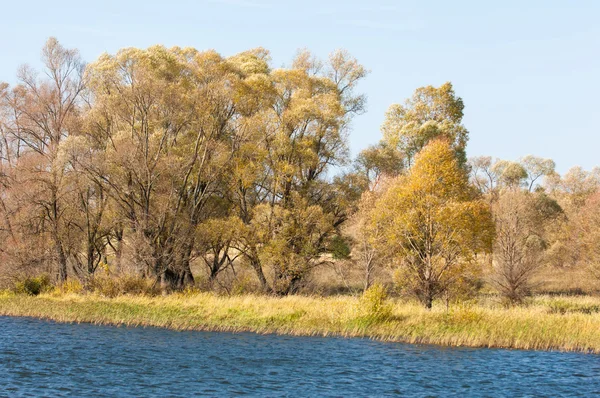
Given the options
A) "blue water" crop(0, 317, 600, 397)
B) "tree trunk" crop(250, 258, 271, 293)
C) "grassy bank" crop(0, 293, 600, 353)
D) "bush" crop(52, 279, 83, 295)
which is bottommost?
"blue water" crop(0, 317, 600, 397)

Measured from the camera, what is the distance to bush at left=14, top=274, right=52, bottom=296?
46.4 m

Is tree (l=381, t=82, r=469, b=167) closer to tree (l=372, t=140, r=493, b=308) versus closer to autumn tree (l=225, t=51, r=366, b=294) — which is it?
autumn tree (l=225, t=51, r=366, b=294)

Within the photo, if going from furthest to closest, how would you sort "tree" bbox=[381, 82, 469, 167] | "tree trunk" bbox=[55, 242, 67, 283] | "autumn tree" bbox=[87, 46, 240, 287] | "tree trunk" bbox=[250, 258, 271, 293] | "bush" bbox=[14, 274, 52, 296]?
"tree" bbox=[381, 82, 469, 167], "tree trunk" bbox=[250, 258, 271, 293], "tree trunk" bbox=[55, 242, 67, 283], "autumn tree" bbox=[87, 46, 240, 287], "bush" bbox=[14, 274, 52, 296]

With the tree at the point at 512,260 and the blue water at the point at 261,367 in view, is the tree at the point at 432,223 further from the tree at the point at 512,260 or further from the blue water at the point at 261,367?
the blue water at the point at 261,367

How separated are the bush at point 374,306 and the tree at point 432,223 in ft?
19.9

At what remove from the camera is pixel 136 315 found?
37938 millimetres

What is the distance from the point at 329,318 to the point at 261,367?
10.6 metres

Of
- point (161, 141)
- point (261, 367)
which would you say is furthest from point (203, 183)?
point (261, 367)

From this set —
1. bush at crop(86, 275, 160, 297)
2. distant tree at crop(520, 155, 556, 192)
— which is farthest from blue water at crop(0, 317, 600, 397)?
distant tree at crop(520, 155, 556, 192)

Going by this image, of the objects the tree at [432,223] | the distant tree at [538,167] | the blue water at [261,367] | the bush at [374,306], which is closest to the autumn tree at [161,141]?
the blue water at [261,367]

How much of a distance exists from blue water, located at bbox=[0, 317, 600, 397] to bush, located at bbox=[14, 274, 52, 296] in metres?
12.6

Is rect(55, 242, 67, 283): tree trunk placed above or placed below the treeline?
below

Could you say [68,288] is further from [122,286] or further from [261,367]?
[261,367]

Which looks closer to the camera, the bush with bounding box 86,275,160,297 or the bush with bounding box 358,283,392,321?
the bush with bounding box 358,283,392,321
